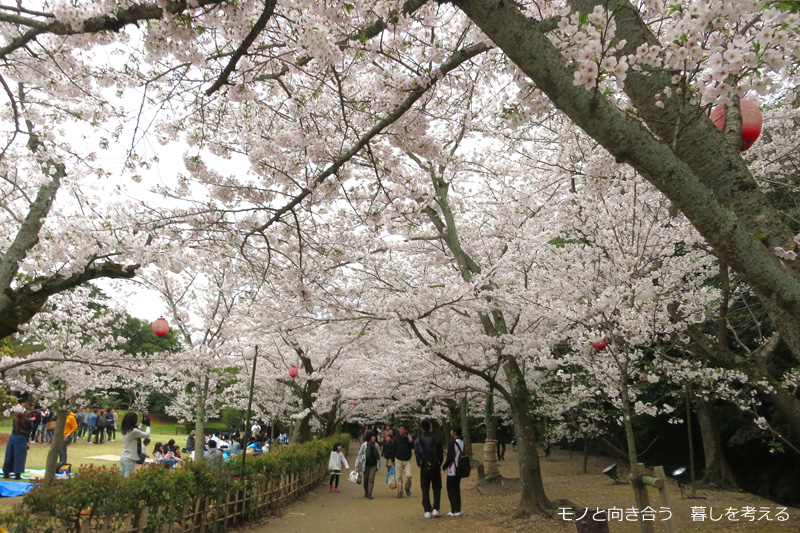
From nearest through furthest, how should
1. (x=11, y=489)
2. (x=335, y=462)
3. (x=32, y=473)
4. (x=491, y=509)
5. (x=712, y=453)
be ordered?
(x=11, y=489)
(x=491, y=509)
(x=32, y=473)
(x=712, y=453)
(x=335, y=462)

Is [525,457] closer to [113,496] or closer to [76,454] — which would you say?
[113,496]

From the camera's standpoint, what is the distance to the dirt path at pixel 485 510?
6113 mm

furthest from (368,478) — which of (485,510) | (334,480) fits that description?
(485,510)

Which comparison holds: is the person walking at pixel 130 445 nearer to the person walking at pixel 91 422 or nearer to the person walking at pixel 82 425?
the person walking at pixel 91 422

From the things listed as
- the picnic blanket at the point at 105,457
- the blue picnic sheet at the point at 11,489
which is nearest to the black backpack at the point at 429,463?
the blue picnic sheet at the point at 11,489

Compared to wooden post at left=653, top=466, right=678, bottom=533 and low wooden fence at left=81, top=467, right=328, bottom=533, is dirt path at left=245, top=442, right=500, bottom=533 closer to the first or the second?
low wooden fence at left=81, top=467, right=328, bottom=533

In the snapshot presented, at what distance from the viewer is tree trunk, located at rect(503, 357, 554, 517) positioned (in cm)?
685

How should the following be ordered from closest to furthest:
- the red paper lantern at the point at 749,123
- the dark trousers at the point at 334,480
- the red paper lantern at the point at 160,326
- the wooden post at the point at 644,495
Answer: the red paper lantern at the point at 749,123 < the wooden post at the point at 644,495 < the red paper lantern at the point at 160,326 < the dark trousers at the point at 334,480

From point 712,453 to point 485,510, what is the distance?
5.89 m

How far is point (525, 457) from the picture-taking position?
23.1ft

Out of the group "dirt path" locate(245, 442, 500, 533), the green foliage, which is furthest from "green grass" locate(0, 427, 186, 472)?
the green foliage

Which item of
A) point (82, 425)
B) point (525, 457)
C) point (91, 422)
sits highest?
point (91, 422)

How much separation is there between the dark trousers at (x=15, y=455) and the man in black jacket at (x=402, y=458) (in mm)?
6437

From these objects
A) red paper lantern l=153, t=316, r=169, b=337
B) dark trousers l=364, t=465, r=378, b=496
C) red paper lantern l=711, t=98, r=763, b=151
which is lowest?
dark trousers l=364, t=465, r=378, b=496
